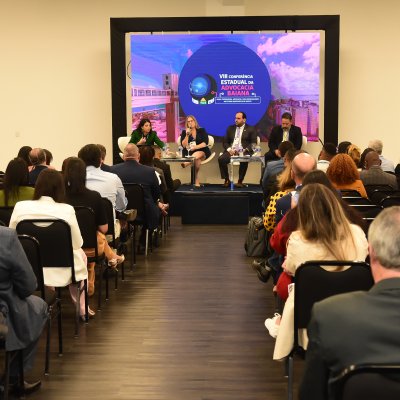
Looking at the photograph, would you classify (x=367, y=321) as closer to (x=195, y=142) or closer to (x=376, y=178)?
(x=376, y=178)

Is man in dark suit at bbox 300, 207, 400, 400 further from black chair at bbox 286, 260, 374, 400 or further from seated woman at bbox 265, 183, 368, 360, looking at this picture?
seated woman at bbox 265, 183, 368, 360

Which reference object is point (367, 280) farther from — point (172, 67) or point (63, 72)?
point (63, 72)

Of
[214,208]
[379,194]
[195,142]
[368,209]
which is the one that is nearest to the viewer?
[368,209]

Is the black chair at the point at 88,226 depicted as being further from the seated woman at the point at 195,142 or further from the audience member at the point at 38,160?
the seated woman at the point at 195,142

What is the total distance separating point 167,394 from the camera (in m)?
4.34

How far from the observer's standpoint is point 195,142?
12945 mm

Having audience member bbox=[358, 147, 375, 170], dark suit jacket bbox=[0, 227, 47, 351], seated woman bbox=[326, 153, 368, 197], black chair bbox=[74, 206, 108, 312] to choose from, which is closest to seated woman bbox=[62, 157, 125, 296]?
black chair bbox=[74, 206, 108, 312]

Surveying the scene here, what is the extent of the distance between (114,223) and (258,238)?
1.34m

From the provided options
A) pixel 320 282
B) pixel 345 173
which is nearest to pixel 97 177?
pixel 345 173

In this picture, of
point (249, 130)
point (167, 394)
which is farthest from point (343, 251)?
point (249, 130)

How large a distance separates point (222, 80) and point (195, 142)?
51.4 inches

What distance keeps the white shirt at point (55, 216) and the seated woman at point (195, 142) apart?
762 cm

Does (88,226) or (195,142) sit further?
(195,142)

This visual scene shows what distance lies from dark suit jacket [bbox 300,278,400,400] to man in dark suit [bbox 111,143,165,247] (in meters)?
6.12
